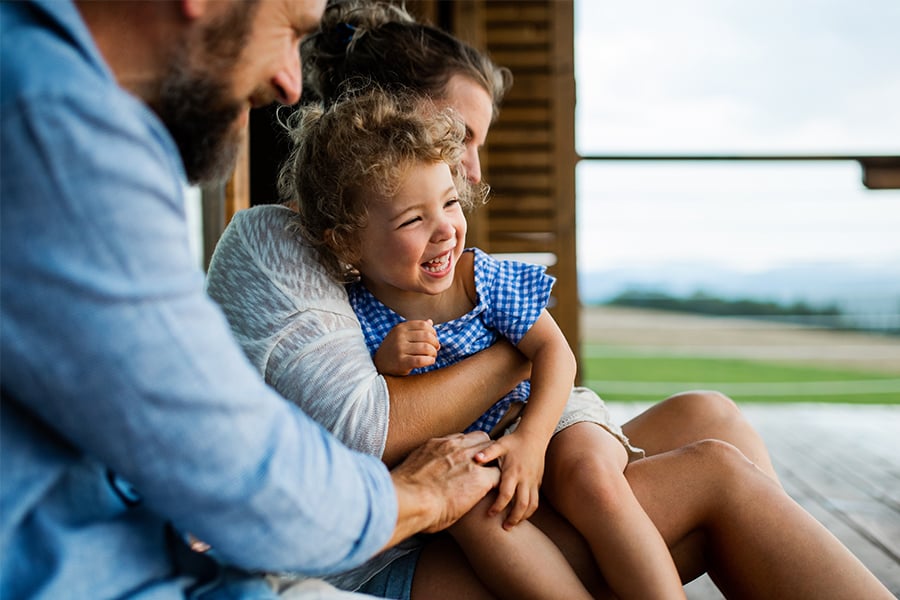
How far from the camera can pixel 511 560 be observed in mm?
1199

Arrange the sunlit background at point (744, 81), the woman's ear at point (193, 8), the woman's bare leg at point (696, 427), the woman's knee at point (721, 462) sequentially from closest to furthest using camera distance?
the woman's ear at point (193, 8)
the woman's knee at point (721, 462)
the woman's bare leg at point (696, 427)
the sunlit background at point (744, 81)

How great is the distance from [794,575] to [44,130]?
43.4 inches

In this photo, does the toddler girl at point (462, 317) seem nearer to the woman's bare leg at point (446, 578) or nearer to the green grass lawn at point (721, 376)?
the woman's bare leg at point (446, 578)

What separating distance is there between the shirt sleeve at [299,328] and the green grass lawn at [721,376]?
8.67m

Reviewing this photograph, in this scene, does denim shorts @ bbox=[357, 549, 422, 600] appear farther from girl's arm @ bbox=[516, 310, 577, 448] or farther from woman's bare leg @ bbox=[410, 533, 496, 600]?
girl's arm @ bbox=[516, 310, 577, 448]

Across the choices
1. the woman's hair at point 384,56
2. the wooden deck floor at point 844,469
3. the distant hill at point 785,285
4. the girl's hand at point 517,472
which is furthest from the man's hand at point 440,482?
the distant hill at point 785,285

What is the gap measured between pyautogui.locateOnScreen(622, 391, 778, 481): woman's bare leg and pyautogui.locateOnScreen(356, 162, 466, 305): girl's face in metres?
0.53

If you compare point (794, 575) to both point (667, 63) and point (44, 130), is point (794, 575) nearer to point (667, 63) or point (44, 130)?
point (44, 130)

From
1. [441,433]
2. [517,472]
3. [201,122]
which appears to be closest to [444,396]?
[441,433]

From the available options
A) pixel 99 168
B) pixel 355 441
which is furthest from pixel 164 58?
pixel 355 441

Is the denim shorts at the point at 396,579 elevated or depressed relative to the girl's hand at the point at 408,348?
depressed

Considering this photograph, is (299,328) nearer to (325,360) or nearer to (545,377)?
(325,360)

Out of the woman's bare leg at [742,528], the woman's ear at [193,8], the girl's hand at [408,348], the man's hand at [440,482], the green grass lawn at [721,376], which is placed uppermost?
the woman's ear at [193,8]

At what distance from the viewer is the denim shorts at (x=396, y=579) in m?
1.29
